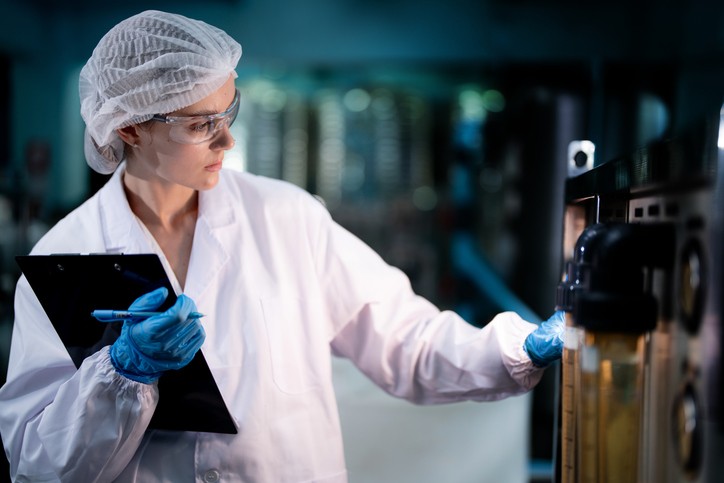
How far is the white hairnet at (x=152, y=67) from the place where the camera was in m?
1.15

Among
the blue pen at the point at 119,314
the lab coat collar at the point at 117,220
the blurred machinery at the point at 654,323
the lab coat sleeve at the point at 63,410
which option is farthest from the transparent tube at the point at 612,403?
the lab coat collar at the point at 117,220

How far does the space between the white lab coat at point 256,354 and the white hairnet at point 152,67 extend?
0.20 metres

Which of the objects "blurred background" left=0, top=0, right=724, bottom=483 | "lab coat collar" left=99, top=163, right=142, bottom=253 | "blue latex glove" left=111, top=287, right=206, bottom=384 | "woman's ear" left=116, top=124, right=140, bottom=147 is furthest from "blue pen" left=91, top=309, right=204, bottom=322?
"blurred background" left=0, top=0, right=724, bottom=483

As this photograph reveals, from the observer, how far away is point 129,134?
123cm

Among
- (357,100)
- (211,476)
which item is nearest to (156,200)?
(211,476)

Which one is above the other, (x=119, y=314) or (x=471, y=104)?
(x=471, y=104)

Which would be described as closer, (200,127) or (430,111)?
(200,127)

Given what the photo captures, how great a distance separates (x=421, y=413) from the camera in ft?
6.53

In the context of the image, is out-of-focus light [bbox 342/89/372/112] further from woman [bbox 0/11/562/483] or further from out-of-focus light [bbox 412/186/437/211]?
woman [bbox 0/11/562/483]

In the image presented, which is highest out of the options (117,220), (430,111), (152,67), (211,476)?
(430,111)

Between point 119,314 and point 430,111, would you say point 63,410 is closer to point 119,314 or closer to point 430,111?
point 119,314

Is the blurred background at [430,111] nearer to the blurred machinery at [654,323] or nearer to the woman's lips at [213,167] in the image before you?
the woman's lips at [213,167]

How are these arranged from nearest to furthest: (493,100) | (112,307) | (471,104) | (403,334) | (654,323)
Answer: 1. (654,323)
2. (112,307)
3. (403,334)
4. (493,100)
5. (471,104)

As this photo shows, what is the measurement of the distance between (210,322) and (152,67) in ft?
1.36
